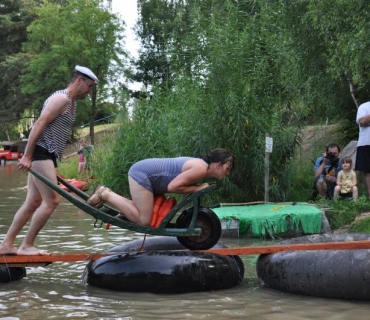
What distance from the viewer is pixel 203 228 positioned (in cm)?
693

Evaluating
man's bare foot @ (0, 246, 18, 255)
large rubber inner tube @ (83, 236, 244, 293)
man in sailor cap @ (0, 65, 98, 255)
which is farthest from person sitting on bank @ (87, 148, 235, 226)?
man's bare foot @ (0, 246, 18, 255)

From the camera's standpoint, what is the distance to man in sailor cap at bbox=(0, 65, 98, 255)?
22.3 feet

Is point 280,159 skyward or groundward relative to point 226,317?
skyward

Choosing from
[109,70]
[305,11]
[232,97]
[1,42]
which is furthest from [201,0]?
[1,42]

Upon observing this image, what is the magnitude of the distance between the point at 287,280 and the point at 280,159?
7.30 m

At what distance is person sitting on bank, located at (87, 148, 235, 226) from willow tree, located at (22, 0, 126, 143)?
39.2 metres

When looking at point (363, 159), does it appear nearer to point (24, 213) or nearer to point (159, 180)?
point (159, 180)

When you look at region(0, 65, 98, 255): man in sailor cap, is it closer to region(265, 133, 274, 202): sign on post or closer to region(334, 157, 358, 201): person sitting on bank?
region(265, 133, 274, 202): sign on post

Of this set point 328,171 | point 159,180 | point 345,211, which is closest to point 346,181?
point 328,171

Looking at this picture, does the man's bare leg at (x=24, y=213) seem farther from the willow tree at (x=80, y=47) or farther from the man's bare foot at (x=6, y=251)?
the willow tree at (x=80, y=47)

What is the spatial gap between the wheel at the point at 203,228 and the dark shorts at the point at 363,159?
3.62 meters

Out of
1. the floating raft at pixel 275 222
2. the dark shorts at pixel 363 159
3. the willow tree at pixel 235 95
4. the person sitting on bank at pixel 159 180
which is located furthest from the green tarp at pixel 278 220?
the person sitting on bank at pixel 159 180

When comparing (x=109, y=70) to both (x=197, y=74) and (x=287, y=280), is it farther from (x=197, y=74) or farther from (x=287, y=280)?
(x=287, y=280)

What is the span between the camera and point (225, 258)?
682cm
